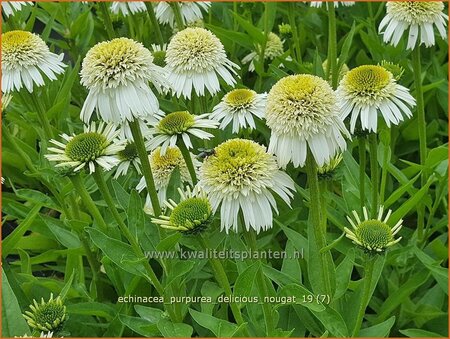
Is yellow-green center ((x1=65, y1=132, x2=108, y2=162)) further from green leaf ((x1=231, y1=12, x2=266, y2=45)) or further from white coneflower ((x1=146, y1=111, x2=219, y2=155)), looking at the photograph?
green leaf ((x1=231, y1=12, x2=266, y2=45))

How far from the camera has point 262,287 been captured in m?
1.05

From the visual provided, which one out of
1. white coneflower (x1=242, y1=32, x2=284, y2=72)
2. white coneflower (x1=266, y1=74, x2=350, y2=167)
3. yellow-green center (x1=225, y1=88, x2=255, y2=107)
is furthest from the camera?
white coneflower (x1=242, y1=32, x2=284, y2=72)

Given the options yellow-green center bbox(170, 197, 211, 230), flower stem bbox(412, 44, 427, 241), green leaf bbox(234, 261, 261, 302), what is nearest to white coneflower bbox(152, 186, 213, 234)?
yellow-green center bbox(170, 197, 211, 230)

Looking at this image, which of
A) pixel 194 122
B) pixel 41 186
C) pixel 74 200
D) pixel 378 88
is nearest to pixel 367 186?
pixel 378 88

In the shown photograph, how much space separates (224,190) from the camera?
0.95 metres

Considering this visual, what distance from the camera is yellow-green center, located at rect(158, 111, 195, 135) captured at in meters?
1.15

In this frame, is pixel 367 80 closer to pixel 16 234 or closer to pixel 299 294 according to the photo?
pixel 299 294

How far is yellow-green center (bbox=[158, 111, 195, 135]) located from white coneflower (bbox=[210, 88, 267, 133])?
18cm

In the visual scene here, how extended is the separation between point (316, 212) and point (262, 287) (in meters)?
0.17

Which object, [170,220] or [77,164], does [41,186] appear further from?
[170,220]

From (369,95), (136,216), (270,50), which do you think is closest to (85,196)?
(136,216)

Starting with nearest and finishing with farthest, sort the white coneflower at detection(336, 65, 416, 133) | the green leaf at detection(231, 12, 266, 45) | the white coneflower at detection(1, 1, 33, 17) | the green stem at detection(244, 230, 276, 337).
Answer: the green stem at detection(244, 230, 276, 337) < the white coneflower at detection(336, 65, 416, 133) < the white coneflower at detection(1, 1, 33, 17) < the green leaf at detection(231, 12, 266, 45)

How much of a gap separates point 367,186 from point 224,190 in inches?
20.1

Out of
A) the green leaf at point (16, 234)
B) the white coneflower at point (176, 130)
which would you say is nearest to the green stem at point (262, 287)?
the white coneflower at point (176, 130)
